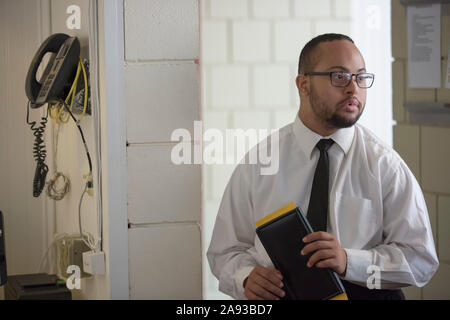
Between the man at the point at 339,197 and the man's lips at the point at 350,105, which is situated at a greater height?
the man's lips at the point at 350,105

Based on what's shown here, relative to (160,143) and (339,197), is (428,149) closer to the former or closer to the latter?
(339,197)

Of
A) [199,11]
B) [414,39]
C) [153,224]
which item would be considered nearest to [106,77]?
[199,11]

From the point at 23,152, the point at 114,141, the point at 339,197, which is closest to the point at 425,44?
the point at 339,197

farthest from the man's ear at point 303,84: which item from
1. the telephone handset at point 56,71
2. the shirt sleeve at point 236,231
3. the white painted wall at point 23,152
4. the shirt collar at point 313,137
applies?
the white painted wall at point 23,152

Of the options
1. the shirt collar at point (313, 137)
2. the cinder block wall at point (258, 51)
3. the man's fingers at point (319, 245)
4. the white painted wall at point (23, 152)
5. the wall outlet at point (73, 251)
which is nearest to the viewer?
the man's fingers at point (319, 245)

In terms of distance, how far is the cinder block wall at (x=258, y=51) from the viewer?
Answer: 1604mm

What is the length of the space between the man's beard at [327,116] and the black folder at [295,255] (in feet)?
0.67

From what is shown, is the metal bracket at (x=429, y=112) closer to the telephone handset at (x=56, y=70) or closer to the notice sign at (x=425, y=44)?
the notice sign at (x=425, y=44)

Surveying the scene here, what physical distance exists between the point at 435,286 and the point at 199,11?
3.25ft

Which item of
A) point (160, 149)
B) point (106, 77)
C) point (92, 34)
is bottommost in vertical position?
point (160, 149)

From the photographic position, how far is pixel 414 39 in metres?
1.81

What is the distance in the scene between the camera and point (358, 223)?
4.69ft

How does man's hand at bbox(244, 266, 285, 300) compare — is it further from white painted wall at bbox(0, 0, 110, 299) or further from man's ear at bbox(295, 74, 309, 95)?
white painted wall at bbox(0, 0, 110, 299)

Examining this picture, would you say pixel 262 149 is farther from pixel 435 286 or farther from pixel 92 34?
pixel 435 286
